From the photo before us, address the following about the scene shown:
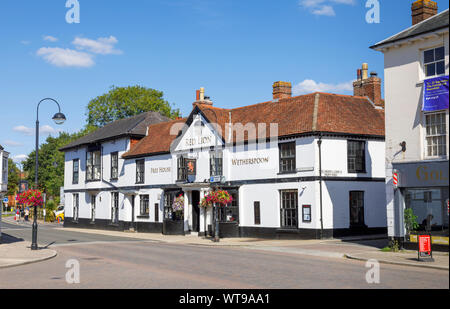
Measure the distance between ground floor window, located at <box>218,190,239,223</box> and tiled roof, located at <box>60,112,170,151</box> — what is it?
1434cm

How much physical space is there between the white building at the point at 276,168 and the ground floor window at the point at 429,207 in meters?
7.78

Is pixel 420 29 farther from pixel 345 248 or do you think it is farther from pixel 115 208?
pixel 115 208

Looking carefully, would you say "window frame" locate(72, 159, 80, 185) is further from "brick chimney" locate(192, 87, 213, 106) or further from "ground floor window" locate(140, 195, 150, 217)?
"brick chimney" locate(192, 87, 213, 106)

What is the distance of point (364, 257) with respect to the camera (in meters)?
18.8

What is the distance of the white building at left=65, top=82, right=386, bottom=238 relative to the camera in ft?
93.8

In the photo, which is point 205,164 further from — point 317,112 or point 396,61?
point 396,61

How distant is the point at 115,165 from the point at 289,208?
2118 centimetres

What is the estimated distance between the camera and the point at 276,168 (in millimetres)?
30109

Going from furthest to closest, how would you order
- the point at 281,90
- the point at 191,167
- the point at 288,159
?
the point at 281,90
the point at 191,167
the point at 288,159

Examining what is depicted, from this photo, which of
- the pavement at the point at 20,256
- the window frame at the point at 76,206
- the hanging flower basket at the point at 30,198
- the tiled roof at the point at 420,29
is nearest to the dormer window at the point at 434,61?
the tiled roof at the point at 420,29

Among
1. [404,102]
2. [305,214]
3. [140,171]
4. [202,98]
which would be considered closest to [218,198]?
[305,214]

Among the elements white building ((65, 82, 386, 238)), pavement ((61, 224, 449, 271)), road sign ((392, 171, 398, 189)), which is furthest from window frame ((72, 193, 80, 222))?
road sign ((392, 171, 398, 189))

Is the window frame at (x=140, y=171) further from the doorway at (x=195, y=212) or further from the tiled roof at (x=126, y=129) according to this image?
the doorway at (x=195, y=212)

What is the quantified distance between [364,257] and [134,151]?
27.7 m
